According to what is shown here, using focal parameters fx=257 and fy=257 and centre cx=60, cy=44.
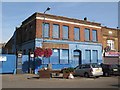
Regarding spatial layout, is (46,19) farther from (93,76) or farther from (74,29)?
(93,76)

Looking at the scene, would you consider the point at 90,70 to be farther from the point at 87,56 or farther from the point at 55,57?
the point at 87,56

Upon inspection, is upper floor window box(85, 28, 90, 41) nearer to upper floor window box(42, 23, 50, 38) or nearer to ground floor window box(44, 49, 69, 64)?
ground floor window box(44, 49, 69, 64)

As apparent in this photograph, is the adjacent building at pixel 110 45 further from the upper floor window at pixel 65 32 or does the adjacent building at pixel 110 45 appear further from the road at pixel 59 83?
the road at pixel 59 83

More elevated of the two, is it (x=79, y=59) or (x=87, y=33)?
(x=87, y=33)

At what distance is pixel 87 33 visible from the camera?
41469mm

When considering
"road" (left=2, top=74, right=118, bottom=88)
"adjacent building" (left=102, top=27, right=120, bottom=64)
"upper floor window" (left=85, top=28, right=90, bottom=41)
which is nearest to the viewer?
"road" (left=2, top=74, right=118, bottom=88)

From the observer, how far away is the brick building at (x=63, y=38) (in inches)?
1411

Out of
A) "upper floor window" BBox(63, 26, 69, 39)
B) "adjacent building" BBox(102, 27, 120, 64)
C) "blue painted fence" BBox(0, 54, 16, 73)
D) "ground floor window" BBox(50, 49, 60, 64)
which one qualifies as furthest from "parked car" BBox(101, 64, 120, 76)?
"adjacent building" BBox(102, 27, 120, 64)

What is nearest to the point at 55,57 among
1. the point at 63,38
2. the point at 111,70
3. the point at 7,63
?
the point at 63,38

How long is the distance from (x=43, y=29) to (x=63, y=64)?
19.5 feet

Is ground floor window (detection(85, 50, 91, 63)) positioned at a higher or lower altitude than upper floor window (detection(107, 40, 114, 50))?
lower

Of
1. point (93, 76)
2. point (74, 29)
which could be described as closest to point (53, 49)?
point (74, 29)

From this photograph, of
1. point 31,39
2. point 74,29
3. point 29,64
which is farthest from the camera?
point 74,29

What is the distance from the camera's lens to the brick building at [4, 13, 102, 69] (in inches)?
1411
